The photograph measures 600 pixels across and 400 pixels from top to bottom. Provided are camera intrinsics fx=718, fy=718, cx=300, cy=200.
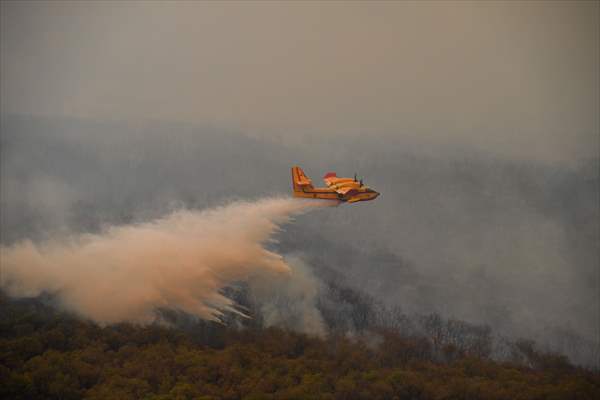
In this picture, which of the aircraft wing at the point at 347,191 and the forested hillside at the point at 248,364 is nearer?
the aircraft wing at the point at 347,191

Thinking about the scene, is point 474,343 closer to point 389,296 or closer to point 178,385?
point 389,296

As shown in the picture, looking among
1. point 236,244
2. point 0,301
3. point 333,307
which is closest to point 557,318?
point 333,307

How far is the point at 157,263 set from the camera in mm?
46469

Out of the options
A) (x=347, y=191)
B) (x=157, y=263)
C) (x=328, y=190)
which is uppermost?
(x=328, y=190)

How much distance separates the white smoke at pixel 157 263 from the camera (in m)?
45.2

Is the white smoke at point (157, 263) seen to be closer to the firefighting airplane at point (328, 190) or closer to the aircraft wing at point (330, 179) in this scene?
the firefighting airplane at point (328, 190)

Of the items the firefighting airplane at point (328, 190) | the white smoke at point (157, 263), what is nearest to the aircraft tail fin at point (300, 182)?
the firefighting airplane at point (328, 190)

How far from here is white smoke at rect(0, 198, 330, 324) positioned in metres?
45.2

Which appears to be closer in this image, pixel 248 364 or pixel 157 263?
pixel 157 263

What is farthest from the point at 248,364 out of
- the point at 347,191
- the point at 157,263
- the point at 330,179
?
the point at 347,191

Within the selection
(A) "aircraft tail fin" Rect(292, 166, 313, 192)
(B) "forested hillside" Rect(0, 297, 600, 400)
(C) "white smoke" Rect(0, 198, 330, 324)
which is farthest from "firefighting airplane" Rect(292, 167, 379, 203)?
(B) "forested hillside" Rect(0, 297, 600, 400)

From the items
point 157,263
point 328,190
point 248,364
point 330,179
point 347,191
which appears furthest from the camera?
point 248,364

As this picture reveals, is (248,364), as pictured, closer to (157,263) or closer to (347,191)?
(157,263)

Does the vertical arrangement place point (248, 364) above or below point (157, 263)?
below
